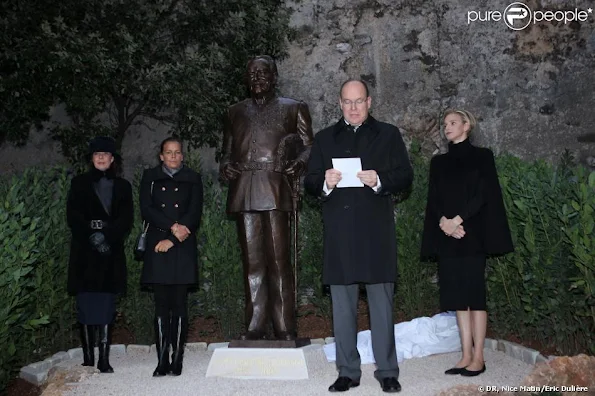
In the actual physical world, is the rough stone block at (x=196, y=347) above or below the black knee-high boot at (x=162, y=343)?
below

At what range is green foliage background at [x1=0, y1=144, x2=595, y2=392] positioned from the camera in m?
5.03

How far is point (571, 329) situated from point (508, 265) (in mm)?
832

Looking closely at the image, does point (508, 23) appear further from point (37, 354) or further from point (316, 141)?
point (37, 354)

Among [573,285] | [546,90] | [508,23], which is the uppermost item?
[508,23]

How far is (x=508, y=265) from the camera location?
20.0 feet

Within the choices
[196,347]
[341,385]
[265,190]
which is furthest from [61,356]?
[341,385]

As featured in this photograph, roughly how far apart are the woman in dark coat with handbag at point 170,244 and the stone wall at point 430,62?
3.73 metres

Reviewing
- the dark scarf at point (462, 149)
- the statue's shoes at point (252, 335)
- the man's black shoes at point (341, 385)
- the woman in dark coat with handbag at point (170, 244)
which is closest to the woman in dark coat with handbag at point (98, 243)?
the woman in dark coat with handbag at point (170, 244)

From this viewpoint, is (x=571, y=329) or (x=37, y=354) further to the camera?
(x=37, y=354)

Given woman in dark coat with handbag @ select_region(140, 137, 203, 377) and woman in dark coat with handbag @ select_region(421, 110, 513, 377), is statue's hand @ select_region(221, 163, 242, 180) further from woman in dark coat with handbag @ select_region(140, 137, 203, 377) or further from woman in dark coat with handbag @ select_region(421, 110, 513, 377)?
woman in dark coat with handbag @ select_region(421, 110, 513, 377)

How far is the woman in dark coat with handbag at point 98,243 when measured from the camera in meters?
5.60

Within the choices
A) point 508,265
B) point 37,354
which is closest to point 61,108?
point 37,354

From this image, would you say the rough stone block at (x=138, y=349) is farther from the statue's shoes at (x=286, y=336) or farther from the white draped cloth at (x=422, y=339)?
the white draped cloth at (x=422, y=339)

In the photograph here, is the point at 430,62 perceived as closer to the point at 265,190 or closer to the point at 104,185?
the point at 265,190
